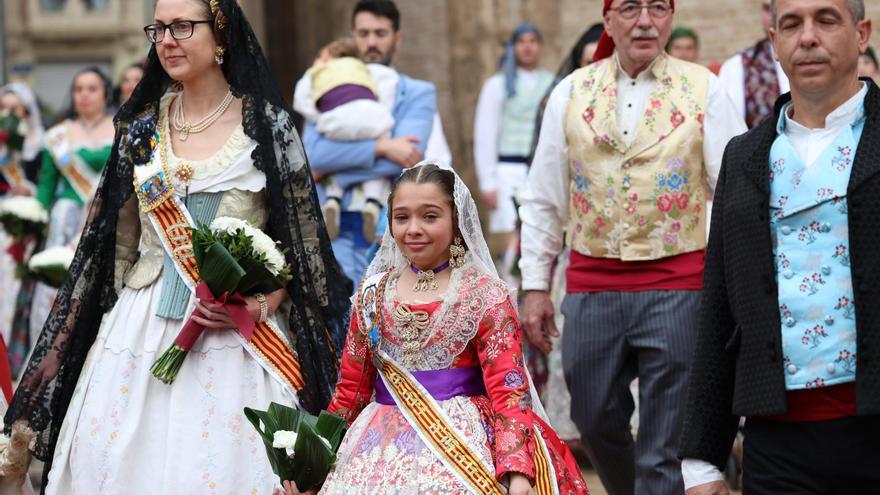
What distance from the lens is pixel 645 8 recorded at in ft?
21.5

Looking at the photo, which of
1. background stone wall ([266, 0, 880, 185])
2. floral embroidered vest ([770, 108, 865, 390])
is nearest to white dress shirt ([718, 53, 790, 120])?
floral embroidered vest ([770, 108, 865, 390])

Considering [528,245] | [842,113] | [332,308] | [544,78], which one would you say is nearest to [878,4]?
[544,78]

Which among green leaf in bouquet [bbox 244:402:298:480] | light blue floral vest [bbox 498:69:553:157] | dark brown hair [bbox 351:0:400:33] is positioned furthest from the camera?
light blue floral vest [bbox 498:69:553:157]

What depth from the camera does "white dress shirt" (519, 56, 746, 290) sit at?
255 inches

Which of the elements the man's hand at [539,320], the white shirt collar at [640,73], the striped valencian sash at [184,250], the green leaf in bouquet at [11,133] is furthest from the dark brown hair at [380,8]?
the green leaf in bouquet at [11,133]

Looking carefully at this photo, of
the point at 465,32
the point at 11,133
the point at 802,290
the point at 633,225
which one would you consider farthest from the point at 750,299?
the point at 465,32

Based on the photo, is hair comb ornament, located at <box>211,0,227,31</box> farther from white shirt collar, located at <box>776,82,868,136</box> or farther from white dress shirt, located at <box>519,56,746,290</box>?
white shirt collar, located at <box>776,82,868,136</box>

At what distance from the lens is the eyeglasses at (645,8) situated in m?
6.57

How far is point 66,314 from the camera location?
6.38 meters

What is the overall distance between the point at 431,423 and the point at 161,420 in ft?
3.87

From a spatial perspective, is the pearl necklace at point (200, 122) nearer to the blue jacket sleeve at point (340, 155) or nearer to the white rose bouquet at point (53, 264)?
the blue jacket sleeve at point (340, 155)

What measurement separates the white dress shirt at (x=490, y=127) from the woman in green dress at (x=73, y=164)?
2.96 meters

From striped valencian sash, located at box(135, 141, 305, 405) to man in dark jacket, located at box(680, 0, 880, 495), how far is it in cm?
190

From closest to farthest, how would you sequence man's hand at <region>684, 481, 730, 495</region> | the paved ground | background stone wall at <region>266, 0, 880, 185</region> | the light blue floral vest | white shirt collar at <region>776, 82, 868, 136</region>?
white shirt collar at <region>776, 82, 868, 136</region>, man's hand at <region>684, 481, 730, 495</region>, the paved ground, the light blue floral vest, background stone wall at <region>266, 0, 880, 185</region>
